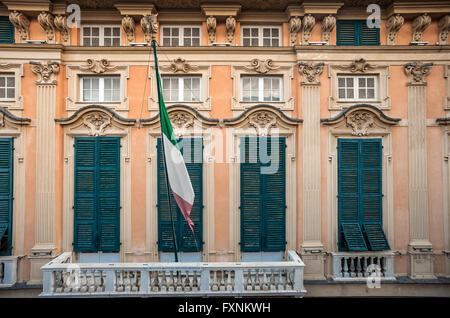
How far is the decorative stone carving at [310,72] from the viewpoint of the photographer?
7.84 m

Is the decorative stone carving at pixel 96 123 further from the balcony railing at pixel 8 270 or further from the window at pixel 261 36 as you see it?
the window at pixel 261 36

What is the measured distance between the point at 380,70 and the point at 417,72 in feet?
3.11

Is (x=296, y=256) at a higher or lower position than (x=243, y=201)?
lower

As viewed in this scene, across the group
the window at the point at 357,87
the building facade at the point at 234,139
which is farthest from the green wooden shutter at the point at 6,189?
the window at the point at 357,87

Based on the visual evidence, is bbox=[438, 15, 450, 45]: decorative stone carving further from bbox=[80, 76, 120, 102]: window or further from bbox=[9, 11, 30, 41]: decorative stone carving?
bbox=[9, 11, 30, 41]: decorative stone carving

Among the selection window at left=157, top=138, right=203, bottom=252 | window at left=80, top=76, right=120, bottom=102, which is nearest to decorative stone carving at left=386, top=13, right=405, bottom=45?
window at left=157, top=138, right=203, bottom=252

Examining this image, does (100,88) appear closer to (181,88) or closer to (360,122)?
(181,88)

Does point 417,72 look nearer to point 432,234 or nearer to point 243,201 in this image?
point 432,234

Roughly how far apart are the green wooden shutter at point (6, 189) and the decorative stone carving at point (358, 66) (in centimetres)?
922

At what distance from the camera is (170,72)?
25.9ft

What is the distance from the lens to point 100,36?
810 centimetres

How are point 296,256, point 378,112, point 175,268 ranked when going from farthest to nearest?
1. point 378,112
2. point 296,256
3. point 175,268

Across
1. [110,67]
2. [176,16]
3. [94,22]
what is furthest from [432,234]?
[94,22]

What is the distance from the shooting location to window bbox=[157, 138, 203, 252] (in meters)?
7.78
